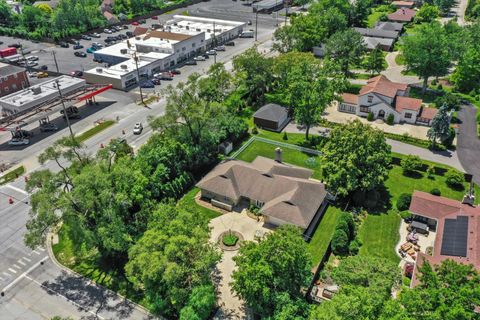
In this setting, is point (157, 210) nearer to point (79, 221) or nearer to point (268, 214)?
point (79, 221)

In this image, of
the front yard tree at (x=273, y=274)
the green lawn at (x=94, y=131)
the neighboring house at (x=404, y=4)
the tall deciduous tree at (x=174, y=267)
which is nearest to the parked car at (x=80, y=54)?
the green lawn at (x=94, y=131)

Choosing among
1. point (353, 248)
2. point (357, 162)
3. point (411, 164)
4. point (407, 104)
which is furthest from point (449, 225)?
point (407, 104)

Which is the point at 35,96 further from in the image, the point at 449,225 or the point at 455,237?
the point at 455,237

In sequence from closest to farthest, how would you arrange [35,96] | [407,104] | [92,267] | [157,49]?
1. [92,267]
2. [407,104]
3. [35,96]
4. [157,49]

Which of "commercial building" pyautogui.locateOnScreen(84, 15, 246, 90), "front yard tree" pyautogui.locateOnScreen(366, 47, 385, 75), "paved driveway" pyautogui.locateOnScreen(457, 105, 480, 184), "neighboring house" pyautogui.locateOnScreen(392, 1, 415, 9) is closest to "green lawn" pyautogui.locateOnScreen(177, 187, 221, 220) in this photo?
"paved driveway" pyautogui.locateOnScreen(457, 105, 480, 184)

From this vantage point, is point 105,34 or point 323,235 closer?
point 323,235

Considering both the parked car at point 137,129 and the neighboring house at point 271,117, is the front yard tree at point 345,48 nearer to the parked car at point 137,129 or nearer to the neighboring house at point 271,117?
the neighboring house at point 271,117
